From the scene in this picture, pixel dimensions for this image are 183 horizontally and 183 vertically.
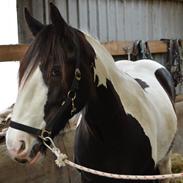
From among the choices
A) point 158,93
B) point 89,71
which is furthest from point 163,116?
point 89,71

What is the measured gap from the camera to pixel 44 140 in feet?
4.28

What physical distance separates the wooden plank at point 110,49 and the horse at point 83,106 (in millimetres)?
1251

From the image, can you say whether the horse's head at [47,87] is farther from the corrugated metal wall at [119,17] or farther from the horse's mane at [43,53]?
the corrugated metal wall at [119,17]

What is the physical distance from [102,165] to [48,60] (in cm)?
60

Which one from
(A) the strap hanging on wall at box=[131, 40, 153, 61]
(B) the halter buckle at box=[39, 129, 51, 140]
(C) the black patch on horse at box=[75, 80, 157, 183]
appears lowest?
(C) the black patch on horse at box=[75, 80, 157, 183]

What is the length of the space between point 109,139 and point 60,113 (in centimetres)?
38

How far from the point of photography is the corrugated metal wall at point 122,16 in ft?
11.9

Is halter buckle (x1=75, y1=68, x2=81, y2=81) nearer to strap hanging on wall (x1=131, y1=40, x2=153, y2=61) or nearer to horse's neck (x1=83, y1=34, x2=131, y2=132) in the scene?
horse's neck (x1=83, y1=34, x2=131, y2=132)

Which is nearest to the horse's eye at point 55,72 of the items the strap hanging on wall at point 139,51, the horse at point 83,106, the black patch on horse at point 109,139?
the horse at point 83,106

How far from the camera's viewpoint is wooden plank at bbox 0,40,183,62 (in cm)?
291

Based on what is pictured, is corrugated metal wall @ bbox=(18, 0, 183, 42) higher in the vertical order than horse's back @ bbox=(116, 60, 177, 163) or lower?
higher

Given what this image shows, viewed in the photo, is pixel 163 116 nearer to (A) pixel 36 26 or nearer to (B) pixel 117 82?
(B) pixel 117 82

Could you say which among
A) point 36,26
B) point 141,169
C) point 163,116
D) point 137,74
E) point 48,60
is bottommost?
point 141,169

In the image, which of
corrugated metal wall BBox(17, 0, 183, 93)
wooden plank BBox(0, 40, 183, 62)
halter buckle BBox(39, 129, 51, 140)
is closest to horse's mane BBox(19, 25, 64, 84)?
halter buckle BBox(39, 129, 51, 140)
